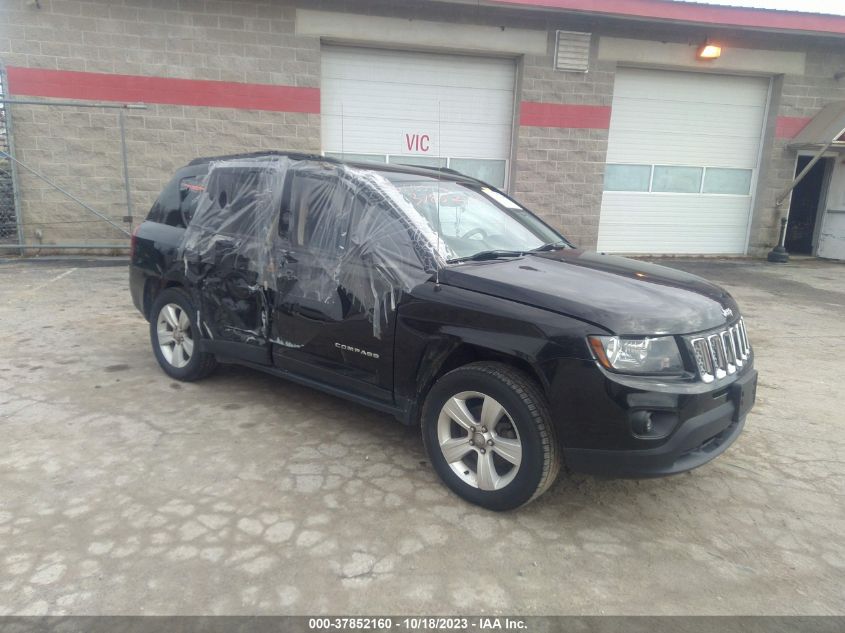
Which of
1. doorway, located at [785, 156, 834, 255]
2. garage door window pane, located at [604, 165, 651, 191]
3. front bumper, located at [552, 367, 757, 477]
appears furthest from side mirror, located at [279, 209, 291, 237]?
doorway, located at [785, 156, 834, 255]

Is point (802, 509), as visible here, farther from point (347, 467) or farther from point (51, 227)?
point (51, 227)

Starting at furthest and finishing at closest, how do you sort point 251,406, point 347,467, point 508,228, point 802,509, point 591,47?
point 591,47
point 251,406
point 508,228
point 347,467
point 802,509

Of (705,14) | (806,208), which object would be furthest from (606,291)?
(806,208)

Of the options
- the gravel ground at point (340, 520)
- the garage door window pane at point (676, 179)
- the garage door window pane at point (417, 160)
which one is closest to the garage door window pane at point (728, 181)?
the garage door window pane at point (676, 179)

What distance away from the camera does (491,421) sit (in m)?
3.02

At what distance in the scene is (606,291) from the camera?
305 cm

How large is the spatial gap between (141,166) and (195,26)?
2654 mm

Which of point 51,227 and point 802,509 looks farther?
point 51,227

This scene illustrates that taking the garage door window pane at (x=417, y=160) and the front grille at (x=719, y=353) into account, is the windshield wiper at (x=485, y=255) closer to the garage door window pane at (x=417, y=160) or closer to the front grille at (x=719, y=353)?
the front grille at (x=719, y=353)

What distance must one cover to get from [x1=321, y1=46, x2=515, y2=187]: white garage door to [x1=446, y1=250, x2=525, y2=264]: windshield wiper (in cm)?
822

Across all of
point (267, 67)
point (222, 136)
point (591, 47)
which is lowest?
point (222, 136)

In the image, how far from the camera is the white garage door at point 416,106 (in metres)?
11.5

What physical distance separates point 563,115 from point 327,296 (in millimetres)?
9906

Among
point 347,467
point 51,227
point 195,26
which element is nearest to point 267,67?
point 195,26
